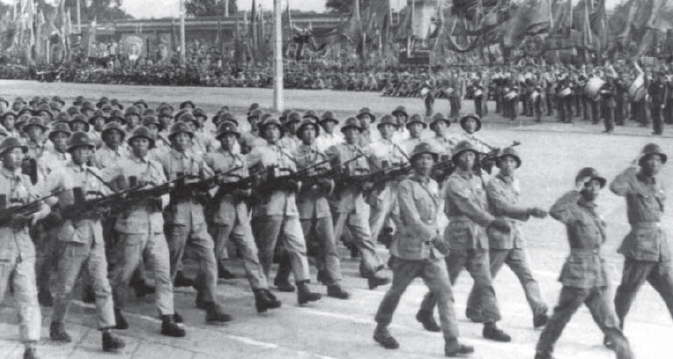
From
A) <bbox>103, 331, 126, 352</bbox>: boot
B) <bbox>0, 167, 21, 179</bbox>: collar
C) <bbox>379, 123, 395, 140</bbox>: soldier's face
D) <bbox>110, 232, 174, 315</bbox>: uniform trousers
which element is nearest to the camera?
<bbox>0, 167, 21, 179</bbox>: collar

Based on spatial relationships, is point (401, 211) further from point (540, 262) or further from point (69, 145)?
point (540, 262)

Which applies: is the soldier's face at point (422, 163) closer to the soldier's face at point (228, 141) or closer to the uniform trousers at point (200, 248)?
the uniform trousers at point (200, 248)

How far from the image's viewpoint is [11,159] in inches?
333

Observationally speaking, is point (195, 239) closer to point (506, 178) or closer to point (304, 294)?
point (304, 294)

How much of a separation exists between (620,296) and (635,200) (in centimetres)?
83

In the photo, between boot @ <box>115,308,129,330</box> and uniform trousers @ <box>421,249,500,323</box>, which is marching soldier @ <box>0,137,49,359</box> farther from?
uniform trousers @ <box>421,249,500,323</box>

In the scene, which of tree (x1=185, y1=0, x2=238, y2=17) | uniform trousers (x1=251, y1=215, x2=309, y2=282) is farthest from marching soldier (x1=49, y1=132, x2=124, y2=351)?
tree (x1=185, y1=0, x2=238, y2=17)

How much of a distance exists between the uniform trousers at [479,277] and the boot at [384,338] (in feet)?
1.77

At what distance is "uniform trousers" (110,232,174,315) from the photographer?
29.7 feet

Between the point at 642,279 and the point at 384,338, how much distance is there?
7.32 ft

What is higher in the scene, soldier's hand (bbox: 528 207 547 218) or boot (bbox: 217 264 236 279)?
soldier's hand (bbox: 528 207 547 218)

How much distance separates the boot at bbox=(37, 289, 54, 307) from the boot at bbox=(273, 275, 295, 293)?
2417 mm

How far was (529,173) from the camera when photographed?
20047 millimetres

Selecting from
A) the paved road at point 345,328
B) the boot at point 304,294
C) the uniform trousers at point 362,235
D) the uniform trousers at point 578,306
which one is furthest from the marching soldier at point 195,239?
the uniform trousers at point 578,306
